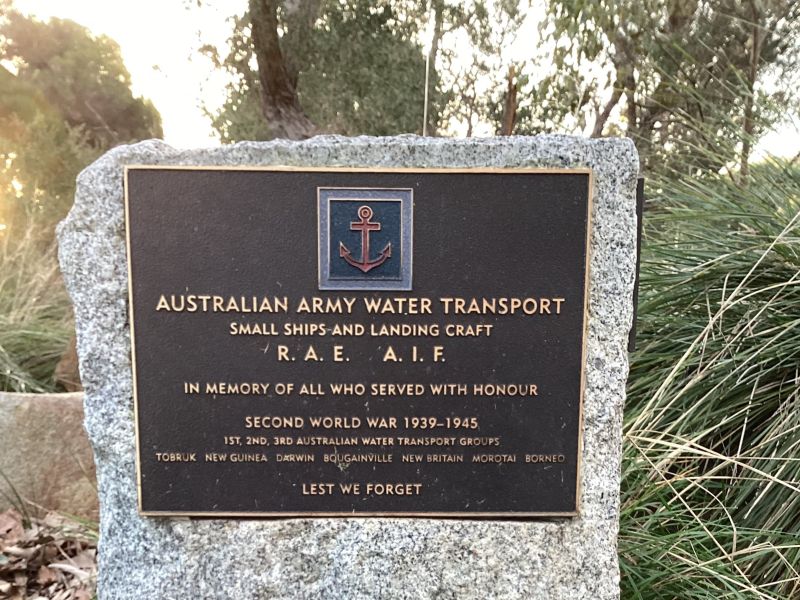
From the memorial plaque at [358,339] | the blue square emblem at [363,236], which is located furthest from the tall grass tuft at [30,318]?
the blue square emblem at [363,236]

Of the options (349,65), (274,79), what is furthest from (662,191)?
(349,65)

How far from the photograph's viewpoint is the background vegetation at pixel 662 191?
2.36m

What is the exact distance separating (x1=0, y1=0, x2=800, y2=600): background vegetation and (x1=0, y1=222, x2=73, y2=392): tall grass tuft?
18mm

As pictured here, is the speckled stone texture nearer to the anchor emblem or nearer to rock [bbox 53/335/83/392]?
the anchor emblem

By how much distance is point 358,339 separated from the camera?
1880 millimetres

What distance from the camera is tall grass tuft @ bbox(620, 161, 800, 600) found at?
222 centimetres

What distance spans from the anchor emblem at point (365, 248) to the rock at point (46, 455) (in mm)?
1952

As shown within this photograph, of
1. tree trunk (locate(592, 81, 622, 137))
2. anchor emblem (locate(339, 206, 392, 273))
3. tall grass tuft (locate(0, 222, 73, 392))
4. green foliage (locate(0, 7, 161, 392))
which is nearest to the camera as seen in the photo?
anchor emblem (locate(339, 206, 392, 273))

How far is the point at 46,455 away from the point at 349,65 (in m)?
7.43

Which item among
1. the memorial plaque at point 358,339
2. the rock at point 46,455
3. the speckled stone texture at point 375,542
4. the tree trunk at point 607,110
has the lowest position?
the rock at point 46,455

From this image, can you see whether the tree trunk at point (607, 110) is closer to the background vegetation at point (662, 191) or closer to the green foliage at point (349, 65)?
the background vegetation at point (662, 191)

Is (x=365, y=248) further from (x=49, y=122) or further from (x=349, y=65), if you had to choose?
(x=49, y=122)

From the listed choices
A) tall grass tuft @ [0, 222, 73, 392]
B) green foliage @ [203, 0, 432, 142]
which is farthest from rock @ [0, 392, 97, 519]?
green foliage @ [203, 0, 432, 142]

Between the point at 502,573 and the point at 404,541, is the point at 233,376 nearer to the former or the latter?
the point at 404,541
